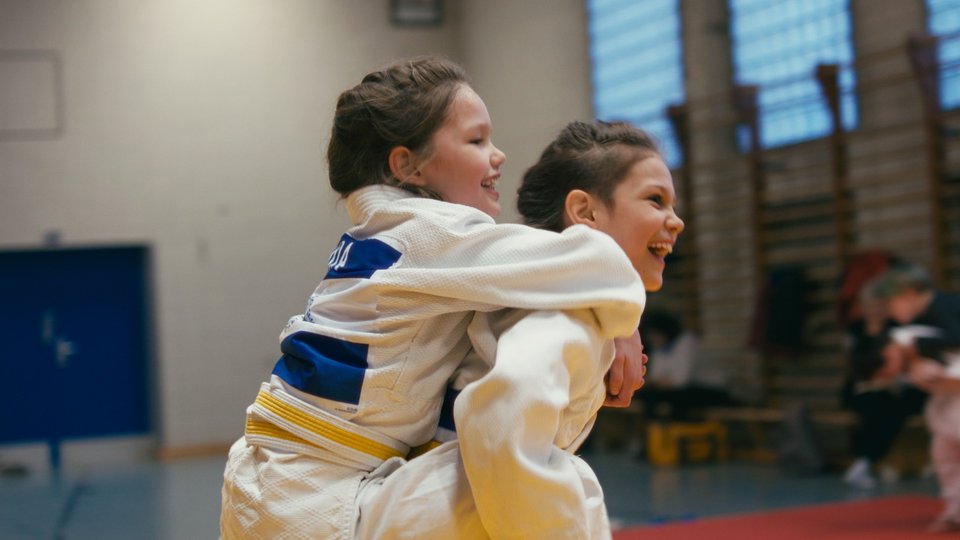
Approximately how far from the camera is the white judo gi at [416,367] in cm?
137

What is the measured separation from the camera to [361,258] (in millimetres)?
1557

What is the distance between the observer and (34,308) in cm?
1195

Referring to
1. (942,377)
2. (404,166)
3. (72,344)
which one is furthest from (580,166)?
(72,344)

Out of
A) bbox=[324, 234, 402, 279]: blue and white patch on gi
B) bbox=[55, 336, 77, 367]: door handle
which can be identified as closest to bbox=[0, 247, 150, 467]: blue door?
bbox=[55, 336, 77, 367]: door handle

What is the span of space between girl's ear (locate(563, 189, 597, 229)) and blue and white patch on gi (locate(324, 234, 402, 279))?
1.07 feet

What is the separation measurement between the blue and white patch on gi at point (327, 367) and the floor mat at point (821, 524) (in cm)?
424

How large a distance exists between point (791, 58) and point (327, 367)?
7.67 m

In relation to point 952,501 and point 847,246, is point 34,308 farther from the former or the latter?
point 952,501

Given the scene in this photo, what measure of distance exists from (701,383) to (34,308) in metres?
6.90

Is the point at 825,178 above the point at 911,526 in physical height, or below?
above

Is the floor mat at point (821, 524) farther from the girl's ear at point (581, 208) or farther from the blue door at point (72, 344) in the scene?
the blue door at point (72, 344)

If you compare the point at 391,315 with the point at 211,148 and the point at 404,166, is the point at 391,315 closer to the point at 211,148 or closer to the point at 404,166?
the point at 404,166

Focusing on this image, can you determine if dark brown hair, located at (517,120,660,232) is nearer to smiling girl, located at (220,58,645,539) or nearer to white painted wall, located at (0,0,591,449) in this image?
smiling girl, located at (220,58,645,539)

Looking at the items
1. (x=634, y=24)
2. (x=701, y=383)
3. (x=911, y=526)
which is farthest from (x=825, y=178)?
(x=911, y=526)
